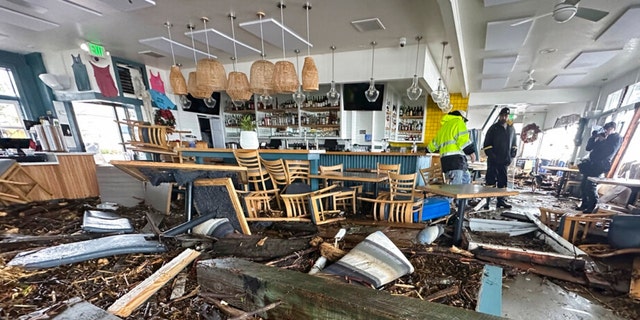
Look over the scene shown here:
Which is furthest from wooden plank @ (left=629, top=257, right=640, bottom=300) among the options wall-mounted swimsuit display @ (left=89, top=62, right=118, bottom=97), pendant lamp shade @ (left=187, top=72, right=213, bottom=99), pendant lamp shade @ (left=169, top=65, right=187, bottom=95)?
wall-mounted swimsuit display @ (left=89, top=62, right=118, bottom=97)

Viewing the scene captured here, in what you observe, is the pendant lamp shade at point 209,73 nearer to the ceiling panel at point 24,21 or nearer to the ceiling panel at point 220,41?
the ceiling panel at point 220,41

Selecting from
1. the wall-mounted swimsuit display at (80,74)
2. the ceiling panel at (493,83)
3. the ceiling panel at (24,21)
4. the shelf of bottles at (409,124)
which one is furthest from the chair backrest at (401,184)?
the wall-mounted swimsuit display at (80,74)

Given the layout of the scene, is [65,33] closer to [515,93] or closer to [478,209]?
[478,209]

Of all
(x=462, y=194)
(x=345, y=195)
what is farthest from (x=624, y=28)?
(x=345, y=195)

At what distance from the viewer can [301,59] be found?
6047 mm

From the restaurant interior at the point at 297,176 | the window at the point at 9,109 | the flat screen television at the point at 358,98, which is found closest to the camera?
the restaurant interior at the point at 297,176

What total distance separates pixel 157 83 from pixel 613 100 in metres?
13.8

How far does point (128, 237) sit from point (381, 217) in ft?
9.66

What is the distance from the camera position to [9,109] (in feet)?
17.6

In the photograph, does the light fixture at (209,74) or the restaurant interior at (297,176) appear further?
the light fixture at (209,74)

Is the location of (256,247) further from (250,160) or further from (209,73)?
(209,73)

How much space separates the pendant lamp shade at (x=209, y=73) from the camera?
3480 millimetres

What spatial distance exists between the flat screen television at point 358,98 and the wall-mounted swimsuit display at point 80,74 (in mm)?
6613

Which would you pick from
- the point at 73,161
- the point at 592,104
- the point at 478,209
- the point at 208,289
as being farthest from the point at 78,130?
the point at 592,104
